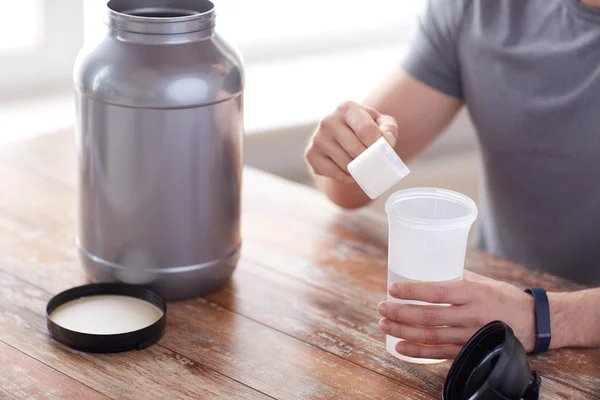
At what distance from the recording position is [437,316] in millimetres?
965

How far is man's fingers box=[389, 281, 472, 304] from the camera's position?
94 cm

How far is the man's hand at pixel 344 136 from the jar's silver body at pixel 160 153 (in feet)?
0.33

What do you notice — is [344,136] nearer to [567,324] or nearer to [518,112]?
[567,324]

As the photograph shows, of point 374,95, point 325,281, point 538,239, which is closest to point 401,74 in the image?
point 374,95

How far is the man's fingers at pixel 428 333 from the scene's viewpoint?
960mm

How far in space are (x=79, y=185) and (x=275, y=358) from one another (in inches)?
12.2

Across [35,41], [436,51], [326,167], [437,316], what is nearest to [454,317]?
[437,316]

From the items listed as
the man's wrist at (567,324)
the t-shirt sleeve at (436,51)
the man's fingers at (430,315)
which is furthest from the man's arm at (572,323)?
the t-shirt sleeve at (436,51)

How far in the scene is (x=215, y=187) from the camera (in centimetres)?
105

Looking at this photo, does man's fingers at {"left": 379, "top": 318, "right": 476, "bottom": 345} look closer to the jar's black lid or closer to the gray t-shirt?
the jar's black lid

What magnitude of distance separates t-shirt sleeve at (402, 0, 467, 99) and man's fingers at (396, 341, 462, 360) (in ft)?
2.01

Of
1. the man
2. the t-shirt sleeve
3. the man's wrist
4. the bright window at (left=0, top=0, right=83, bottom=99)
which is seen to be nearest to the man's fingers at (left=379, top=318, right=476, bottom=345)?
the man's wrist

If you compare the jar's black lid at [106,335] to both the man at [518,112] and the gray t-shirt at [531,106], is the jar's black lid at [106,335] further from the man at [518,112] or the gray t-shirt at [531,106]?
the gray t-shirt at [531,106]

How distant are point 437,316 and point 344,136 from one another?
0.24 metres
